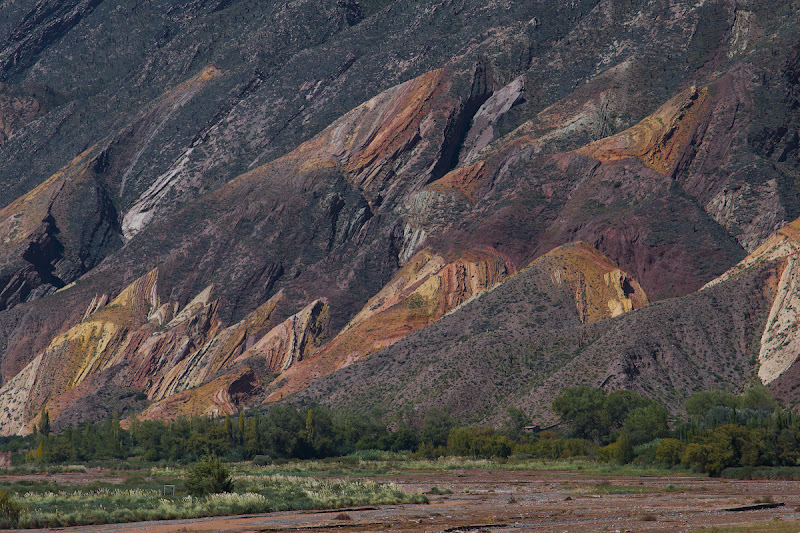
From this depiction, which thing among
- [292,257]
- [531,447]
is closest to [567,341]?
[531,447]

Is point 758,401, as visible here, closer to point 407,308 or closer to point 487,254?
point 487,254

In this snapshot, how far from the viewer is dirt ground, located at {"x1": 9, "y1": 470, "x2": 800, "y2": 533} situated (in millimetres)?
45438

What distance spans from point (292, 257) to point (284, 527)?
415ft

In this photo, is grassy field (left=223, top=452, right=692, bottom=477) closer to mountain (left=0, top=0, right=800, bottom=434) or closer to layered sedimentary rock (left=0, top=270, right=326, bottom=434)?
mountain (left=0, top=0, right=800, bottom=434)

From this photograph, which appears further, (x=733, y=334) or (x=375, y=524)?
(x=733, y=334)

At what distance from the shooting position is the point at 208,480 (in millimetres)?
62406

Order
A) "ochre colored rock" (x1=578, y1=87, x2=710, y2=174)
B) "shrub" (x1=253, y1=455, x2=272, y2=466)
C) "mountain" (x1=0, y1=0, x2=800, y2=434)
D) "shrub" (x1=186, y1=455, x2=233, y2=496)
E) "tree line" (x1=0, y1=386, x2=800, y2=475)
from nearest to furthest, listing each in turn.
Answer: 1. "shrub" (x1=186, y1=455, x2=233, y2=496)
2. "tree line" (x1=0, y1=386, x2=800, y2=475)
3. "shrub" (x1=253, y1=455, x2=272, y2=466)
4. "mountain" (x1=0, y1=0, x2=800, y2=434)
5. "ochre colored rock" (x1=578, y1=87, x2=710, y2=174)

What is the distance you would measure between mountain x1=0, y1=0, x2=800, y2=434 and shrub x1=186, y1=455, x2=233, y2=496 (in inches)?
2383

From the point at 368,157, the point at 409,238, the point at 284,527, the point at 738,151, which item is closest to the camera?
the point at 284,527

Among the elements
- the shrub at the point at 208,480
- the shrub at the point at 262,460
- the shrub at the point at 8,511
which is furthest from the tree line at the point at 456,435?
the shrub at the point at 8,511

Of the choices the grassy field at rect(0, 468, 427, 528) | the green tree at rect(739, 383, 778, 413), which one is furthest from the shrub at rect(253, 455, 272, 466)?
the green tree at rect(739, 383, 778, 413)

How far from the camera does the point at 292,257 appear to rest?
172 meters

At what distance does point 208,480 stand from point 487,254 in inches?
3640

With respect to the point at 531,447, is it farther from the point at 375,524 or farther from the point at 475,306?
the point at 375,524
